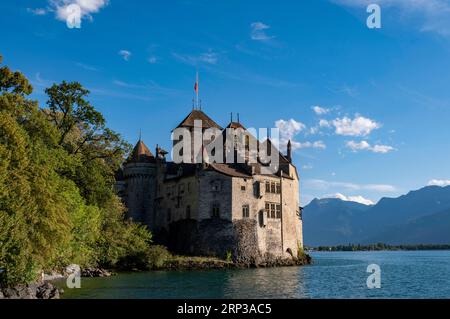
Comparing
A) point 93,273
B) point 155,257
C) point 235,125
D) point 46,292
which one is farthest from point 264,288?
point 235,125

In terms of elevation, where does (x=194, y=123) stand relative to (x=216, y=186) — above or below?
above

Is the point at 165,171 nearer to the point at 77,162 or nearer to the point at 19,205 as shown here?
the point at 77,162

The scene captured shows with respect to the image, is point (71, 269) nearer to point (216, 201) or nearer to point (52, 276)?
point (52, 276)

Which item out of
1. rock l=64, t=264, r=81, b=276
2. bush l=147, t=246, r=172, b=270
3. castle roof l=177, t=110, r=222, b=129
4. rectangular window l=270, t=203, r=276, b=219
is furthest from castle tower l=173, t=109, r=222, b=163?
rock l=64, t=264, r=81, b=276

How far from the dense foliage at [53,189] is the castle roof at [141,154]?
68.2 ft

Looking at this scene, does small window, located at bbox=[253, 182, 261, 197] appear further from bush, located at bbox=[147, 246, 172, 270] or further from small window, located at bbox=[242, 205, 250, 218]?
bush, located at bbox=[147, 246, 172, 270]

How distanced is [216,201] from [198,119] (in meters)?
18.9

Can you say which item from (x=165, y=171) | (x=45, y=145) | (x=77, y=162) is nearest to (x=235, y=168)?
(x=165, y=171)

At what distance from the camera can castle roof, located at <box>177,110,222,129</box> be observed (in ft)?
266

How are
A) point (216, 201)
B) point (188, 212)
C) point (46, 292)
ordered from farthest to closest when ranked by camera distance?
point (188, 212), point (216, 201), point (46, 292)

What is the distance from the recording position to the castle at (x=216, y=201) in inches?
2665

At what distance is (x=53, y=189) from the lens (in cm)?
3269

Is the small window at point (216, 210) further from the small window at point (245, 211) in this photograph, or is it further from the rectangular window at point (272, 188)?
the rectangular window at point (272, 188)
